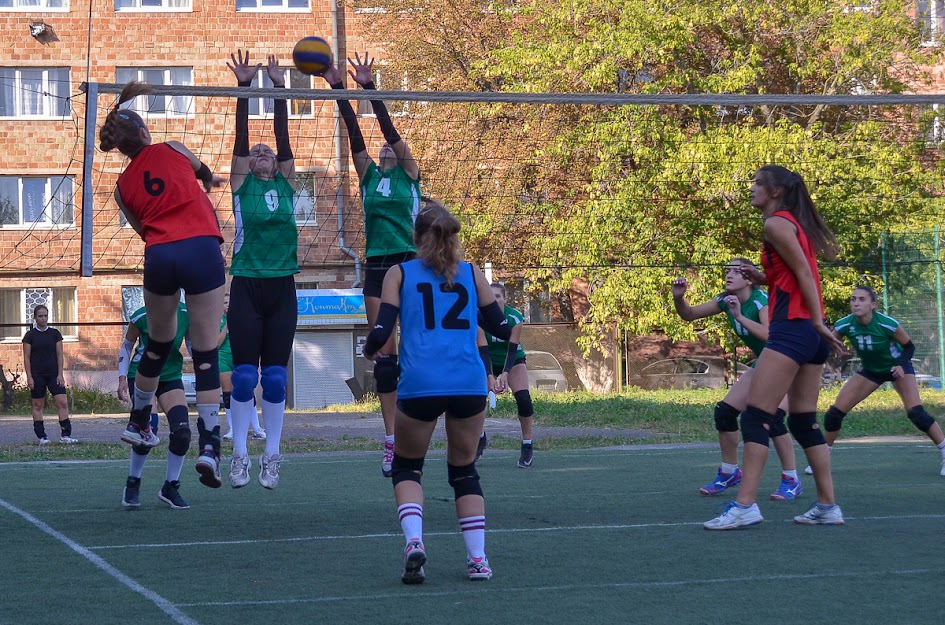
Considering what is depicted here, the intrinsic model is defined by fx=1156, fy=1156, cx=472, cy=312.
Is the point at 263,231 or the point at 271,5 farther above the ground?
the point at 271,5

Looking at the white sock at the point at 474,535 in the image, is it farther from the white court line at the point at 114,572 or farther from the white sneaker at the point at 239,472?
the white sneaker at the point at 239,472

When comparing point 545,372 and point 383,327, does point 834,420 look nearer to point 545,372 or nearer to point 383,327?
point 383,327

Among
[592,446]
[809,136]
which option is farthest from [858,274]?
[592,446]

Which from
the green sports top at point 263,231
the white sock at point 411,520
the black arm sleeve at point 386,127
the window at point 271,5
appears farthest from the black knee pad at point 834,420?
the window at point 271,5

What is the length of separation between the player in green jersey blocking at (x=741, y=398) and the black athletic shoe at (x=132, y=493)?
4281 mm

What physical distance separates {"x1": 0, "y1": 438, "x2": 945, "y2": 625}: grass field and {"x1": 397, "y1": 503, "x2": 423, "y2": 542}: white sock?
26cm

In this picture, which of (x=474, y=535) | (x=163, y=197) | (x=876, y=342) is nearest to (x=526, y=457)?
(x=876, y=342)

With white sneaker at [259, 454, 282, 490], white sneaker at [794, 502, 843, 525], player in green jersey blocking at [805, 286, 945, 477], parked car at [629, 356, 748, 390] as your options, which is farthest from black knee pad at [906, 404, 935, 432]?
parked car at [629, 356, 748, 390]

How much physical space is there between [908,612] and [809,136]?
23946mm

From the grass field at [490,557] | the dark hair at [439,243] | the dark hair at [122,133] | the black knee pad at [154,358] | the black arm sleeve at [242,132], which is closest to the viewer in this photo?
the grass field at [490,557]

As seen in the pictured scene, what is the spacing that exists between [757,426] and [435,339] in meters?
2.64

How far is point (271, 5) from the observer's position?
118 feet

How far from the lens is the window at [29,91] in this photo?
114 feet

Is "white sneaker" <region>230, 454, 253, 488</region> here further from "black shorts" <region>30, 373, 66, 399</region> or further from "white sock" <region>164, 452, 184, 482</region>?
"black shorts" <region>30, 373, 66, 399</region>
